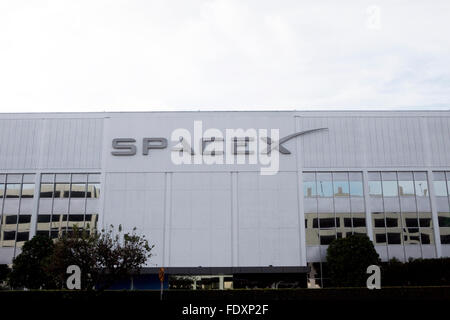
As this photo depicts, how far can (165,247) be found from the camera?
40.8 meters

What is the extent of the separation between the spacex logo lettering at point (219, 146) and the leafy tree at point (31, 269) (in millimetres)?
11106

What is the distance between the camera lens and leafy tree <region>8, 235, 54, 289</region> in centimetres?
3659

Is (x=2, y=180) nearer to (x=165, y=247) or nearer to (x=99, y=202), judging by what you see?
(x=99, y=202)

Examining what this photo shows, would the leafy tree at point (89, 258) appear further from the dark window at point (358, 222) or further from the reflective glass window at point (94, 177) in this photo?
Result: the dark window at point (358, 222)

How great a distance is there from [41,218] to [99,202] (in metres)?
5.76

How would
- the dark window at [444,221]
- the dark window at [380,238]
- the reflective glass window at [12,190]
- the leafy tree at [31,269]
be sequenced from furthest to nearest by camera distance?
the reflective glass window at [12,190] → the dark window at [444,221] → the dark window at [380,238] → the leafy tree at [31,269]

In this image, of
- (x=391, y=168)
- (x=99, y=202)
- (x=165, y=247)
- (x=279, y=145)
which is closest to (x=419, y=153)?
(x=391, y=168)

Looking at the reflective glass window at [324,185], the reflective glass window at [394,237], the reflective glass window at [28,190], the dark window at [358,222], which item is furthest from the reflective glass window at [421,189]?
the reflective glass window at [28,190]

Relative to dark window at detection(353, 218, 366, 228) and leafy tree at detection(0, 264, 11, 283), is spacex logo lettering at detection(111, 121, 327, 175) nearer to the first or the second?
dark window at detection(353, 218, 366, 228)

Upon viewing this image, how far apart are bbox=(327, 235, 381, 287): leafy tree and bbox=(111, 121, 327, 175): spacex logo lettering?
961 cm

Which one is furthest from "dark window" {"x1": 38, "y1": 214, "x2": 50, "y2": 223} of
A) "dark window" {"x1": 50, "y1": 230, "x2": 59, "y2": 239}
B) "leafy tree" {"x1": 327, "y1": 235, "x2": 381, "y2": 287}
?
"leafy tree" {"x1": 327, "y1": 235, "x2": 381, "y2": 287}

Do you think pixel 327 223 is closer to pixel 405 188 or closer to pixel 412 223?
pixel 412 223

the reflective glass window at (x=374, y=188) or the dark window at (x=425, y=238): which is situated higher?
the reflective glass window at (x=374, y=188)

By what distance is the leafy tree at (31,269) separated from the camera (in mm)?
36594
